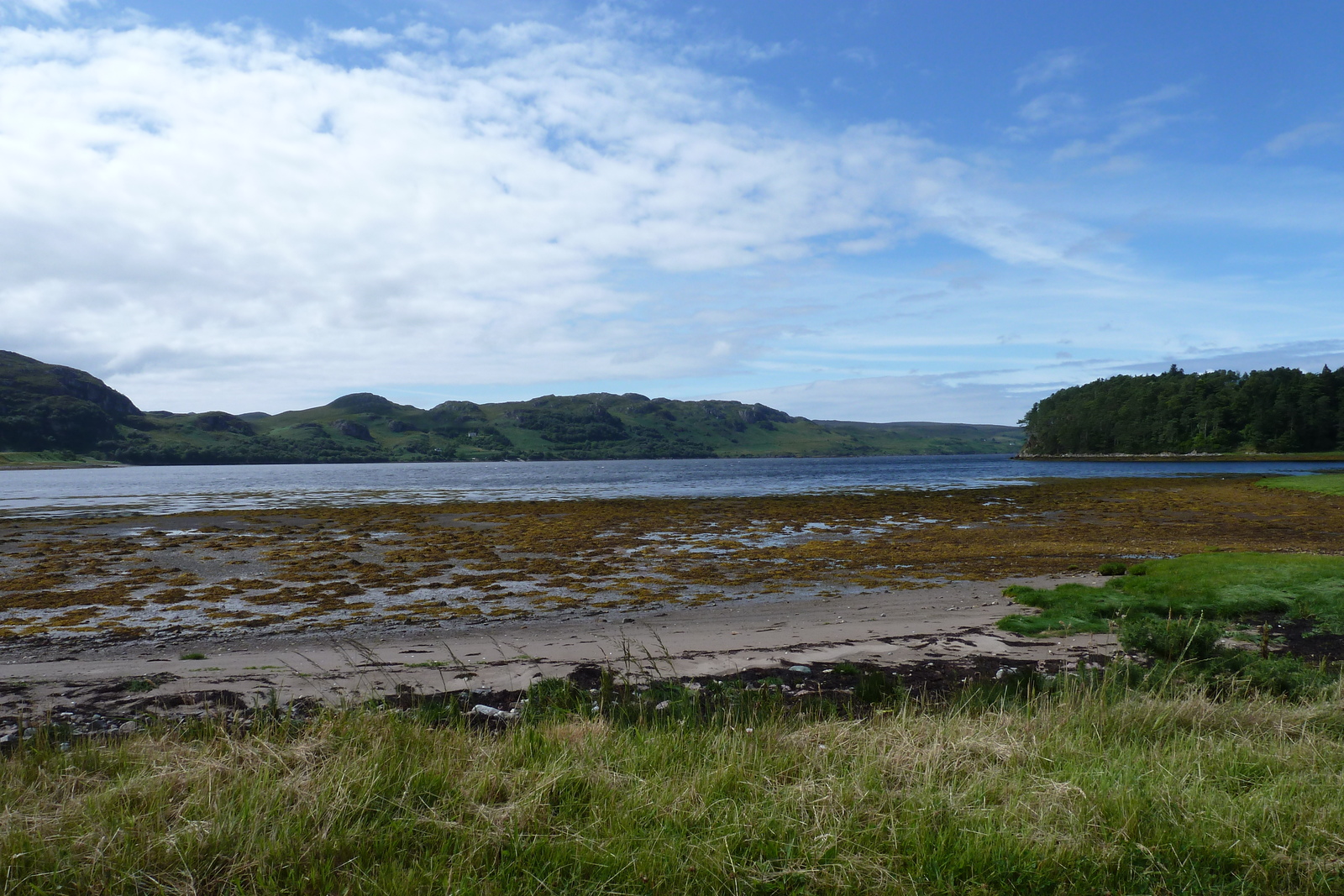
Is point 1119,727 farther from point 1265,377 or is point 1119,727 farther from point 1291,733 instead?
point 1265,377

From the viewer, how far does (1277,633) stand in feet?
43.1

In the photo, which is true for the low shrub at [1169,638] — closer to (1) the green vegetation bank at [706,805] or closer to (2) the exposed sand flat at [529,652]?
(2) the exposed sand flat at [529,652]

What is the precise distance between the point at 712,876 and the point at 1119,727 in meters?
4.91

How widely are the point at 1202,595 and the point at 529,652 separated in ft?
52.1

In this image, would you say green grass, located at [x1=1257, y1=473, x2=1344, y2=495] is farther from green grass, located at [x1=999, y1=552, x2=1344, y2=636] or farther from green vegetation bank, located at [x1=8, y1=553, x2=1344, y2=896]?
green vegetation bank, located at [x1=8, y1=553, x2=1344, y2=896]

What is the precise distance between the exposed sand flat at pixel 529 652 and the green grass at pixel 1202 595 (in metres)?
1.02

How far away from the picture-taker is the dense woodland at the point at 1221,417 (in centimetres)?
15138

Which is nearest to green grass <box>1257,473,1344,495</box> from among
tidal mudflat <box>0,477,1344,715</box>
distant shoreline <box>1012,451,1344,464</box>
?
tidal mudflat <box>0,477,1344,715</box>

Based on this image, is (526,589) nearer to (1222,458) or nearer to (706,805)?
(706,805)

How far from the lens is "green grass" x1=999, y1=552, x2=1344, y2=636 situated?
48.0ft

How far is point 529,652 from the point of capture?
45.3ft

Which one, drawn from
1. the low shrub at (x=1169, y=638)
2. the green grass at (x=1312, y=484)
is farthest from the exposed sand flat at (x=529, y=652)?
the green grass at (x=1312, y=484)

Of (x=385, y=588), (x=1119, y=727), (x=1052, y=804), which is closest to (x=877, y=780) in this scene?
(x=1052, y=804)

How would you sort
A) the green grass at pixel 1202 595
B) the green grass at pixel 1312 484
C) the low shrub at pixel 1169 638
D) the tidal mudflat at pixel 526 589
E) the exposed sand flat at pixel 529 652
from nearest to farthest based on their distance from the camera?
the low shrub at pixel 1169 638, the exposed sand flat at pixel 529 652, the tidal mudflat at pixel 526 589, the green grass at pixel 1202 595, the green grass at pixel 1312 484
